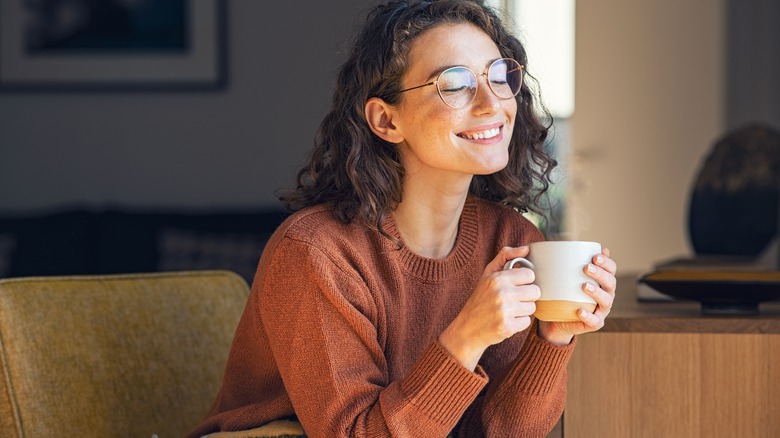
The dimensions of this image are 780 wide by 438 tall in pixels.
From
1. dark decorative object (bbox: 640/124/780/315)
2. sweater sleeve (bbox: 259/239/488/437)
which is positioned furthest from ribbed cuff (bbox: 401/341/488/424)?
dark decorative object (bbox: 640/124/780/315)

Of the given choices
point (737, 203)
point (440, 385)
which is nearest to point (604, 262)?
point (440, 385)

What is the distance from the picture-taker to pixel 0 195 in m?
3.64

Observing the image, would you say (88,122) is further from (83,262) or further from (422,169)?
(422,169)

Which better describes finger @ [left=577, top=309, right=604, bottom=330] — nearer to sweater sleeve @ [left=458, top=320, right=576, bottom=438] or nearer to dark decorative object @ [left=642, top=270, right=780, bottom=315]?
sweater sleeve @ [left=458, top=320, right=576, bottom=438]

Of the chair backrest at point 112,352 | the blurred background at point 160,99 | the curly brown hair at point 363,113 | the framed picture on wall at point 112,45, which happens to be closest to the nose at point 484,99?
the curly brown hair at point 363,113

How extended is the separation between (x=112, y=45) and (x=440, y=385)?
279 cm

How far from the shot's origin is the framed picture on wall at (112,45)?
11.9 ft

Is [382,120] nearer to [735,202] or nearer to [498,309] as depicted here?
[498,309]

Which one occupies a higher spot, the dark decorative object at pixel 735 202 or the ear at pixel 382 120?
the ear at pixel 382 120

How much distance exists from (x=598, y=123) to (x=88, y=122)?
2593 millimetres

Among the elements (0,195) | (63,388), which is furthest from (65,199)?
(63,388)

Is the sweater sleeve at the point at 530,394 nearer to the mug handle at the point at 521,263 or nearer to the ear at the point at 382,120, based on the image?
the mug handle at the point at 521,263

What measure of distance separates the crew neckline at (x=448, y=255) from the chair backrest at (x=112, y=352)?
0.46m

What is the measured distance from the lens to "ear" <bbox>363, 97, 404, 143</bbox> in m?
1.43
